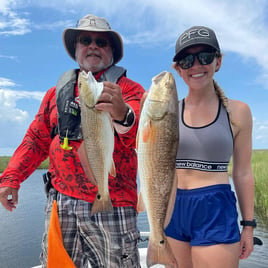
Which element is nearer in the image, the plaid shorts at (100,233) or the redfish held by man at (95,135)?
the redfish held by man at (95,135)

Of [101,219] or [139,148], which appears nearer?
[139,148]

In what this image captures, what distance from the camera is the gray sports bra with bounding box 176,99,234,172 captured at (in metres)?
2.91

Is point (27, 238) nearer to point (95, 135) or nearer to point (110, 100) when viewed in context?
point (95, 135)

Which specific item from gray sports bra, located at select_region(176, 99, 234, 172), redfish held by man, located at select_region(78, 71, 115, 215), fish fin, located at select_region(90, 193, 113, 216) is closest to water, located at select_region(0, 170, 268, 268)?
gray sports bra, located at select_region(176, 99, 234, 172)

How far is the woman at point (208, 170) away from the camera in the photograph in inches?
110

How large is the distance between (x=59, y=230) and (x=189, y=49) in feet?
7.92

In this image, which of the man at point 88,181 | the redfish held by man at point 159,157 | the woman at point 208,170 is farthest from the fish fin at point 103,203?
the woman at point 208,170

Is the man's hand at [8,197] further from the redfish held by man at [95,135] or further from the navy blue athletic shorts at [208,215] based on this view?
the navy blue athletic shorts at [208,215]

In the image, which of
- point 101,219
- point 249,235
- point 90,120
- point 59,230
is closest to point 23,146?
point 59,230

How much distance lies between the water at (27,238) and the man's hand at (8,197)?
27.0 ft

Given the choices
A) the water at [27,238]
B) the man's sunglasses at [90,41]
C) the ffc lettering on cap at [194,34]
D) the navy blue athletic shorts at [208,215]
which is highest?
the man's sunglasses at [90,41]

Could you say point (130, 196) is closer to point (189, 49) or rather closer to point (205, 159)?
point (205, 159)

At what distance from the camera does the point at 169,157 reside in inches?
94.3

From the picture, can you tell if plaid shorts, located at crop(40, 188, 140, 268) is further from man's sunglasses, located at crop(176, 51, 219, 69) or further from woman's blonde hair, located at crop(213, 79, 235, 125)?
man's sunglasses, located at crop(176, 51, 219, 69)
